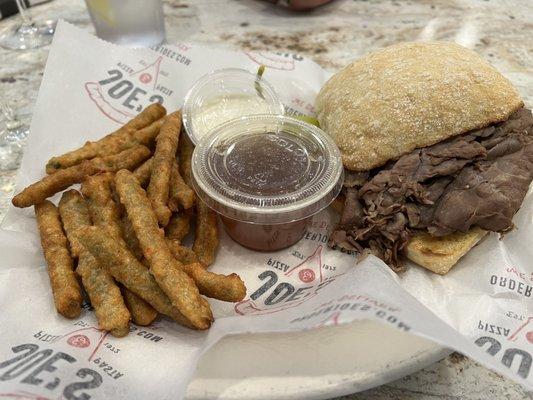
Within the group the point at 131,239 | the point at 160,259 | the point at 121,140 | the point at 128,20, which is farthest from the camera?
the point at 128,20

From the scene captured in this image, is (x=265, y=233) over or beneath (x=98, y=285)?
beneath

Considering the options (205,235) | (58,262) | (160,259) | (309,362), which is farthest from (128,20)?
(309,362)

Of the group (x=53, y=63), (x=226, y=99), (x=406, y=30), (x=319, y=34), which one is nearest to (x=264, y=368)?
(x=226, y=99)

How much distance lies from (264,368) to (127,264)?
20.1 inches

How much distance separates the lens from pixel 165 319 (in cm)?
159

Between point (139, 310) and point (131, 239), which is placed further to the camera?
point (131, 239)

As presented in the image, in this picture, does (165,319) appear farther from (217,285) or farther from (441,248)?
(441,248)

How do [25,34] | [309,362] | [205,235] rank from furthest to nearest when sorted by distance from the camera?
[25,34]
[205,235]
[309,362]

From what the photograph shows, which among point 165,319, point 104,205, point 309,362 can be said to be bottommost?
point 165,319

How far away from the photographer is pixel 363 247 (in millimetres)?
1815

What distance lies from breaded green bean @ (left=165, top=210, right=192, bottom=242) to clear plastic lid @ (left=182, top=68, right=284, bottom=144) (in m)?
0.44

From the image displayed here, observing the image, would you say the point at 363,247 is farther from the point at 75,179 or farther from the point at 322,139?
the point at 75,179

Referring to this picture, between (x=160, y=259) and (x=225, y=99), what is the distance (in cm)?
104

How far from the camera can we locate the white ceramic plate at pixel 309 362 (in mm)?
1271
